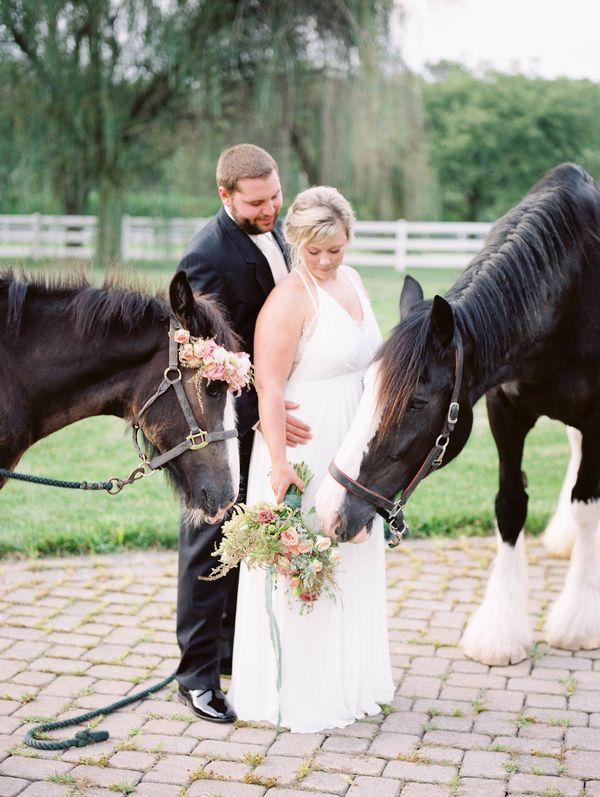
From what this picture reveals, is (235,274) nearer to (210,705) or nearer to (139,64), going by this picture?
(210,705)

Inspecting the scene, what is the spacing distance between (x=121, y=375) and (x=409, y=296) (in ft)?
3.62

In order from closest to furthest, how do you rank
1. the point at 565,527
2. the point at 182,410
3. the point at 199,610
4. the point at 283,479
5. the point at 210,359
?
the point at 210,359, the point at 182,410, the point at 283,479, the point at 199,610, the point at 565,527

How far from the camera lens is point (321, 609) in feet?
11.5

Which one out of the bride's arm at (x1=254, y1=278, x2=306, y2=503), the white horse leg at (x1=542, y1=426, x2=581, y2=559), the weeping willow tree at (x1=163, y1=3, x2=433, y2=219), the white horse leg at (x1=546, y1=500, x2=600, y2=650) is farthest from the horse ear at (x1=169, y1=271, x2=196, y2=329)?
the weeping willow tree at (x1=163, y1=3, x2=433, y2=219)

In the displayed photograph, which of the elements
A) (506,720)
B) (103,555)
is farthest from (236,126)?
(506,720)

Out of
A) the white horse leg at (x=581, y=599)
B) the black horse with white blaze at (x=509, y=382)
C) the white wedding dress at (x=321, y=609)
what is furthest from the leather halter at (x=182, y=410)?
the white horse leg at (x=581, y=599)

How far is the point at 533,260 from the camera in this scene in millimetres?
3631

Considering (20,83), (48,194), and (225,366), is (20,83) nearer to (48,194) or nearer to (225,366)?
(48,194)

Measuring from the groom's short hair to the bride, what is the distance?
255mm

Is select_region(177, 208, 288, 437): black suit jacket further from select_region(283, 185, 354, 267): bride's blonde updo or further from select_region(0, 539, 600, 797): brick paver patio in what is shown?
select_region(0, 539, 600, 797): brick paver patio

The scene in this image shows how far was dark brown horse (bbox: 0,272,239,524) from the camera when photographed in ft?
9.81

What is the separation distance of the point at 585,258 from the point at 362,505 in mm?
1541

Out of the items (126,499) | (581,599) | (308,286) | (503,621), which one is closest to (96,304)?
(308,286)

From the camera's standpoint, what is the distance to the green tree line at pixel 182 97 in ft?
42.4
